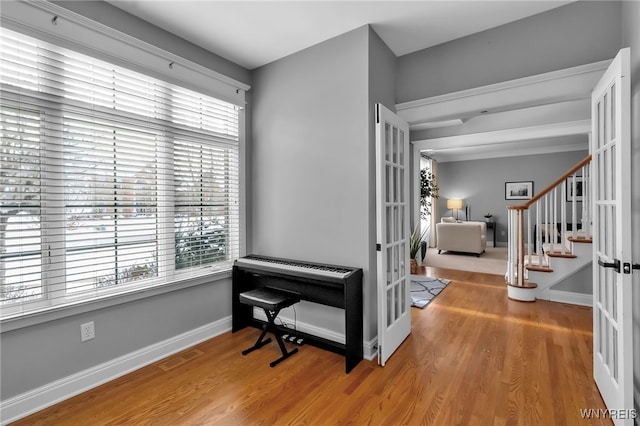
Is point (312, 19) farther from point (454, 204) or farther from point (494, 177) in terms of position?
point (494, 177)

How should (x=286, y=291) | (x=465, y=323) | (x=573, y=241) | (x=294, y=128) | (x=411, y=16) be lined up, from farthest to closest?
(x=573, y=241)
(x=465, y=323)
(x=294, y=128)
(x=286, y=291)
(x=411, y=16)

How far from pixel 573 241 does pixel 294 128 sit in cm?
363

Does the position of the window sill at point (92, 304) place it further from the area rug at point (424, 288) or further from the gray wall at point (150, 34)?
the area rug at point (424, 288)

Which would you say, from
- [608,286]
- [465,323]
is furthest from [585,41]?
[465,323]

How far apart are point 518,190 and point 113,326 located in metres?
9.09

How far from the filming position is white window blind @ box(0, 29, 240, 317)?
1.78m

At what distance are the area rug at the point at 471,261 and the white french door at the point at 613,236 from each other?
3641mm

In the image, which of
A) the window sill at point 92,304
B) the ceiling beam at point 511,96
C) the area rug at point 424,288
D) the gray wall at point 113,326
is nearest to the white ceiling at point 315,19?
the gray wall at point 113,326

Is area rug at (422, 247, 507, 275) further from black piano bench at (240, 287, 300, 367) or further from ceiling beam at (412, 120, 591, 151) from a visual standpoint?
black piano bench at (240, 287, 300, 367)

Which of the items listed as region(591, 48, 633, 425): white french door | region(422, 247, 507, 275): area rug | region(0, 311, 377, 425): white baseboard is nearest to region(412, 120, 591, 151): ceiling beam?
region(422, 247, 507, 275): area rug

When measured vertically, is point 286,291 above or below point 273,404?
above

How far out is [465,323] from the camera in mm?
3107

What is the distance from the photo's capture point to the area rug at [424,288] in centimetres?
380

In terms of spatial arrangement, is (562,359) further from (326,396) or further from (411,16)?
(411,16)
